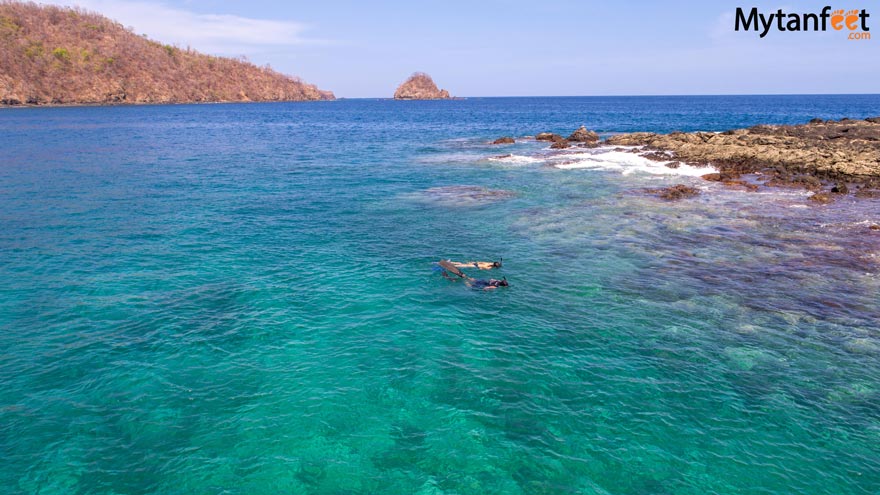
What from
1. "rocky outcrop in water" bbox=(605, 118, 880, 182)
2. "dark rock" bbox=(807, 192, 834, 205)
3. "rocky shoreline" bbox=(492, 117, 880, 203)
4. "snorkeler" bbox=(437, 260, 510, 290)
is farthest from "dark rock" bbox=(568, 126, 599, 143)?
"snorkeler" bbox=(437, 260, 510, 290)

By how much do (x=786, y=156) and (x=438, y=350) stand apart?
52.6m

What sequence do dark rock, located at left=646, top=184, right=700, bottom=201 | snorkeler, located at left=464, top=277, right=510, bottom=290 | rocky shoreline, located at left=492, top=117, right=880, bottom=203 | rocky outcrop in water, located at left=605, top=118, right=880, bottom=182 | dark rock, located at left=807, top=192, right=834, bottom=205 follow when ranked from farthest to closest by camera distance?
1. rocky outcrop in water, located at left=605, top=118, right=880, bottom=182
2. rocky shoreline, located at left=492, top=117, right=880, bottom=203
3. dark rock, located at left=646, top=184, right=700, bottom=201
4. dark rock, located at left=807, top=192, right=834, bottom=205
5. snorkeler, located at left=464, top=277, right=510, bottom=290

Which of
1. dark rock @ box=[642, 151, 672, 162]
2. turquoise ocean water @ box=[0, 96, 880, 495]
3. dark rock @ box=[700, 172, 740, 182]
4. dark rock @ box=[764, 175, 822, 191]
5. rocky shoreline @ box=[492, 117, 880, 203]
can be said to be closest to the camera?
turquoise ocean water @ box=[0, 96, 880, 495]

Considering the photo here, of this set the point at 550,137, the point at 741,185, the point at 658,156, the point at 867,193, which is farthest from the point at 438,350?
the point at 550,137

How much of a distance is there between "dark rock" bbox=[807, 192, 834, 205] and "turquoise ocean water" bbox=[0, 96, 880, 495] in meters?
1.10

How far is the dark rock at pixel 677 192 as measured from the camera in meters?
40.7

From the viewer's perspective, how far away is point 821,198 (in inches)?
1492

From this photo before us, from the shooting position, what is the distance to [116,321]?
20.5m

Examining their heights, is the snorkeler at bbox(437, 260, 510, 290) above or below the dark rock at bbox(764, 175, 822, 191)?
below

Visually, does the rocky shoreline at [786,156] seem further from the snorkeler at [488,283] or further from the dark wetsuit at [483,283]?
the dark wetsuit at [483,283]

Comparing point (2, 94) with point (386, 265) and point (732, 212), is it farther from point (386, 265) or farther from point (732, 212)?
point (732, 212)

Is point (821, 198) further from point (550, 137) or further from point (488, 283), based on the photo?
point (550, 137)

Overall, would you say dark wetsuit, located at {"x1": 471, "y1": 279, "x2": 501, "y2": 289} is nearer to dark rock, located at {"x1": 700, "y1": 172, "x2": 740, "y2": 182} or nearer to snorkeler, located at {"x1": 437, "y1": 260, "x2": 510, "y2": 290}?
snorkeler, located at {"x1": 437, "y1": 260, "x2": 510, "y2": 290}

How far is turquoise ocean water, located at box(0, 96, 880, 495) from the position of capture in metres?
12.8
